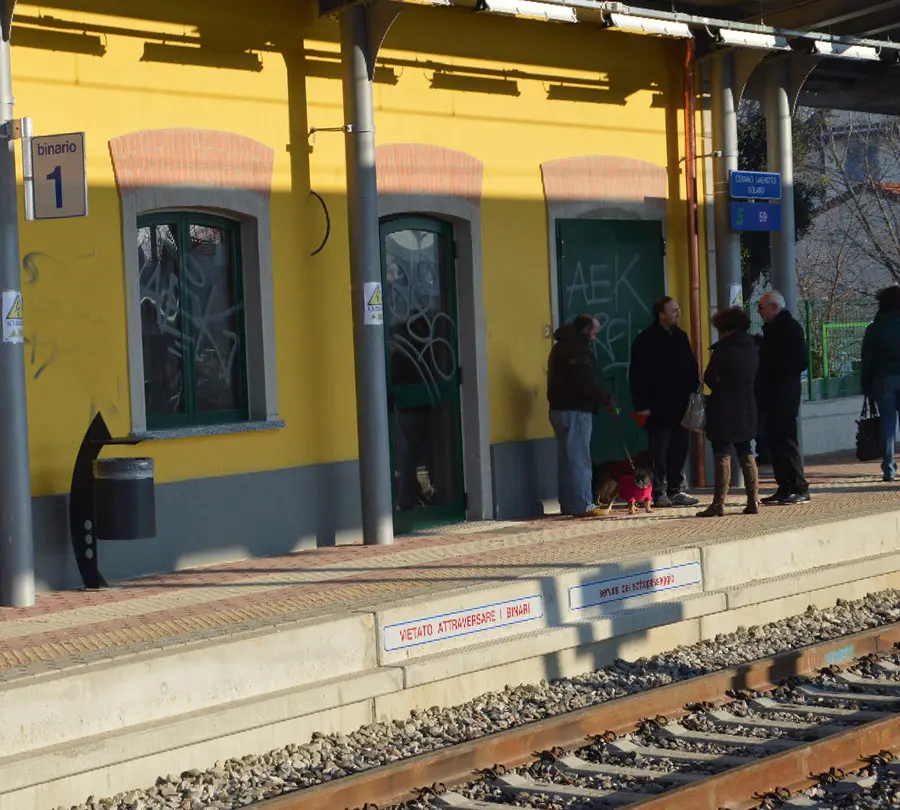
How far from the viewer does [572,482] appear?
14.3 meters

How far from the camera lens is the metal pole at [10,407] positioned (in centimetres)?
1038

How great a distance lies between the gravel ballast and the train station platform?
95 mm

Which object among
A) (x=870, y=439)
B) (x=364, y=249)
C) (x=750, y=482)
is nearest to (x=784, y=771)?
(x=750, y=482)

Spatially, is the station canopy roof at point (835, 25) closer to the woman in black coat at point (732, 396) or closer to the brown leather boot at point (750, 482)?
the woman in black coat at point (732, 396)

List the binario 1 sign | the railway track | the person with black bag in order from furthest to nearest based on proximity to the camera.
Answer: the person with black bag < the binario 1 sign < the railway track

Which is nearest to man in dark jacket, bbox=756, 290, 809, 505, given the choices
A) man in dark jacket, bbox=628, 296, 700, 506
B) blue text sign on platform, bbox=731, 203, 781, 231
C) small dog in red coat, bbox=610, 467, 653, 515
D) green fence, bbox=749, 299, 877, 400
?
man in dark jacket, bbox=628, 296, 700, 506

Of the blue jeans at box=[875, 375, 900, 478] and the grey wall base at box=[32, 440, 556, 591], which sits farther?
the blue jeans at box=[875, 375, 900, 478]

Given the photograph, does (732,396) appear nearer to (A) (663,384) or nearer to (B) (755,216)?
(A) (663,384)

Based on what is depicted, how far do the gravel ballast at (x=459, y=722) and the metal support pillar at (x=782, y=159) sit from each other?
18.9 ft

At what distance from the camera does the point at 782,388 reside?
14125 mm

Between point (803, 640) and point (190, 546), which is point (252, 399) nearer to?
point (190, 546)

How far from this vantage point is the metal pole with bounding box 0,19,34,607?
10.4 m

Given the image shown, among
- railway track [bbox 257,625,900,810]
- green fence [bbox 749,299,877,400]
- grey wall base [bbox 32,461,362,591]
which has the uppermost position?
green fence [bbox 749,299,877,400]

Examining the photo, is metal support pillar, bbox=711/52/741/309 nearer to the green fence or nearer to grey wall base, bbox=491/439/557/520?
grey wall base, bbox=491/439/557/520
